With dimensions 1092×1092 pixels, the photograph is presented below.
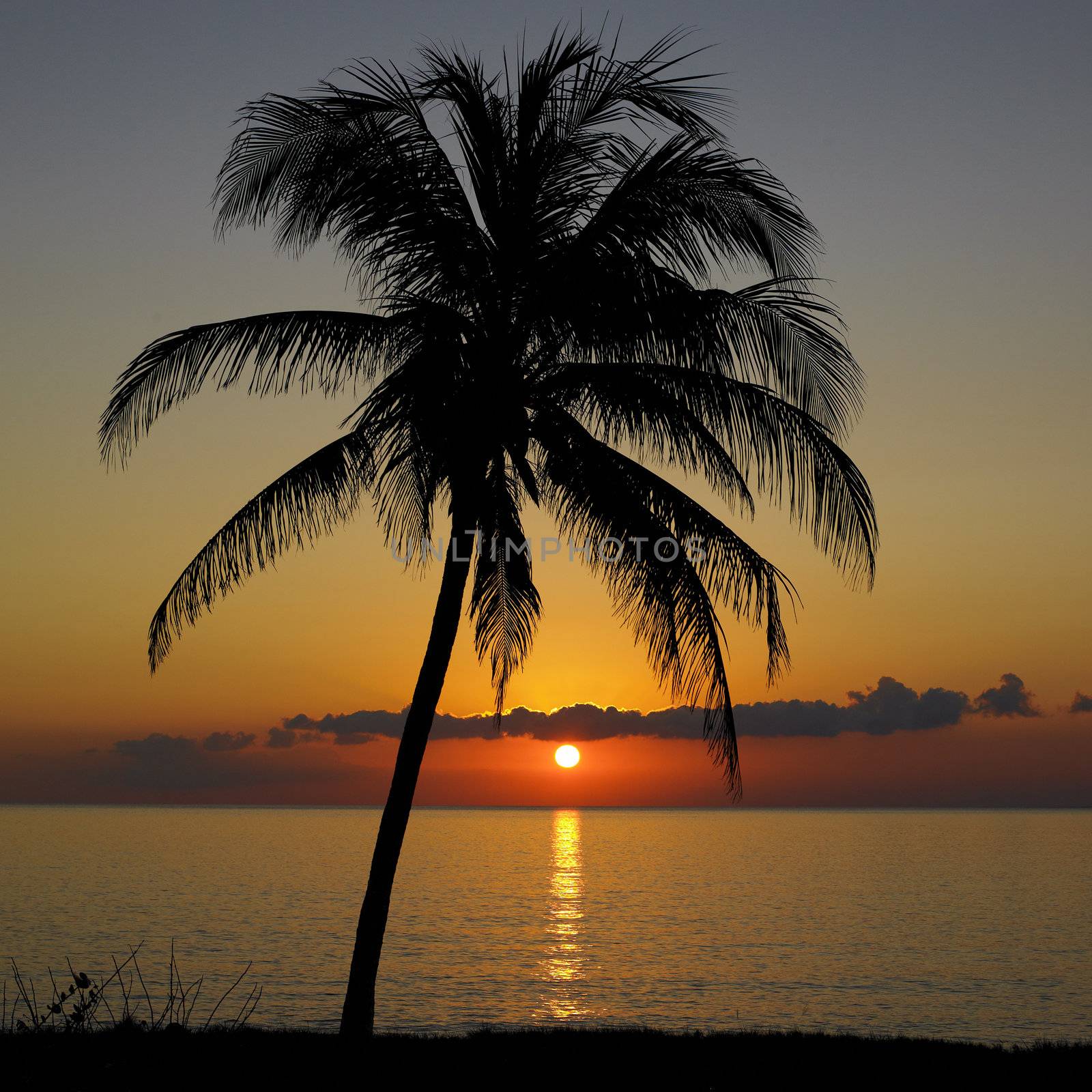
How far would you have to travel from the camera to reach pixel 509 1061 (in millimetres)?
11742

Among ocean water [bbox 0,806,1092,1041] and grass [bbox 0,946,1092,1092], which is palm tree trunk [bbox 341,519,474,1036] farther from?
ocean water [bbox 0,806,1092,1041]

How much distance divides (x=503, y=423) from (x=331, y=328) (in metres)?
1.98

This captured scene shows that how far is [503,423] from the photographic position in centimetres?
1120

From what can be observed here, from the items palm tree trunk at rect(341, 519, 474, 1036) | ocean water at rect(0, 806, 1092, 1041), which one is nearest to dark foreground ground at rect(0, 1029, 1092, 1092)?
palm tree trunk at rect(341, 519, 474, 1036)

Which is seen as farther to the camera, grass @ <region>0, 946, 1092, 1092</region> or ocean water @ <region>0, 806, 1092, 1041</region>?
ocean water @ <region>0, 806, 1092, 1041</region>

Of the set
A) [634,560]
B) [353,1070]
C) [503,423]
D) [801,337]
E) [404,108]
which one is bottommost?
[353,1070]

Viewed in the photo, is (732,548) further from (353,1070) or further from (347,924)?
(347,924)

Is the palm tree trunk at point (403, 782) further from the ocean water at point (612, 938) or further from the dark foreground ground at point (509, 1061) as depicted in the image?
the ocean water at point (612, 938)

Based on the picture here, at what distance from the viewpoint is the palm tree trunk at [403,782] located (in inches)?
432

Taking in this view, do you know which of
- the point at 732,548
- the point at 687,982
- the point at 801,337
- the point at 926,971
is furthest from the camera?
the point at 926,971

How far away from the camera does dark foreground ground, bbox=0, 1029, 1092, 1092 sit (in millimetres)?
9906

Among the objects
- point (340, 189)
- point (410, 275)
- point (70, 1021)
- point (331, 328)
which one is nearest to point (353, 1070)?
point (70, 1021)

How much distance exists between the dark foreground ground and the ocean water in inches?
657

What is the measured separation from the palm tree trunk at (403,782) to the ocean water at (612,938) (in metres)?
19.8
